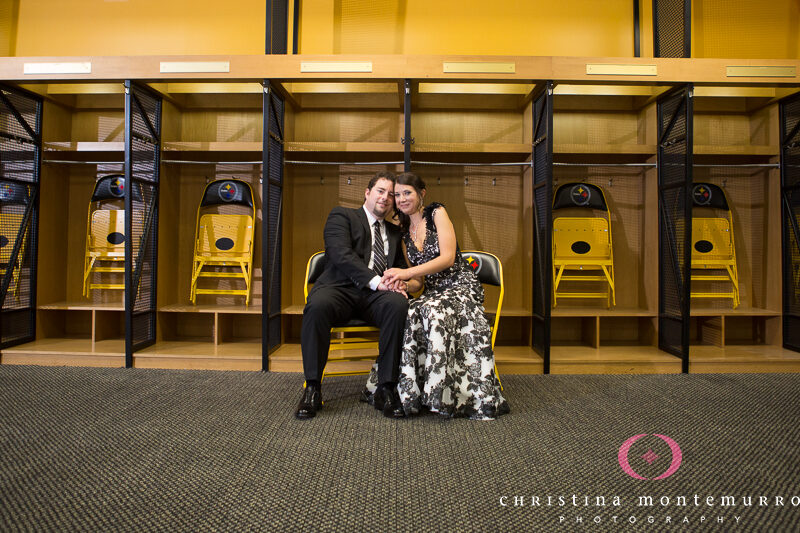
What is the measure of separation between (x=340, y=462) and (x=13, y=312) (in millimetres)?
3635

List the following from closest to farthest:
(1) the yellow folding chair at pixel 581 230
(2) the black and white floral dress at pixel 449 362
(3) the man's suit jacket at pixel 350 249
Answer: (2) the black and white floral dress at pixel 449 362
(3) the man's suit jacket at pixel 350 249
(1) the yellow folding chair at pixel 581 230

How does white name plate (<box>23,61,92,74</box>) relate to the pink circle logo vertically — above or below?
above

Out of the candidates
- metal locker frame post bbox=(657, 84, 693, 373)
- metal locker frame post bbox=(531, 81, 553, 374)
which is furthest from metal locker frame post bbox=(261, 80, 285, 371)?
metal locker frame post bbox=(657, 84, 693, 373)

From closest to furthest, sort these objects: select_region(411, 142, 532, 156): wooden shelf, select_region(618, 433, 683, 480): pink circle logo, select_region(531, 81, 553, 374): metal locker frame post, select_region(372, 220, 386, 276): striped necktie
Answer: select_region(618, 433, 683, 480): pink circle logo → select_region(372, 220, 386, 276): striped necktie → select_region(531, 81, 553, 374): metal locker frame post → select_region(411, 142, 532, 156): wooden shelf

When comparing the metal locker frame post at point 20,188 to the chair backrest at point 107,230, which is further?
the chair backrest at point 107,230

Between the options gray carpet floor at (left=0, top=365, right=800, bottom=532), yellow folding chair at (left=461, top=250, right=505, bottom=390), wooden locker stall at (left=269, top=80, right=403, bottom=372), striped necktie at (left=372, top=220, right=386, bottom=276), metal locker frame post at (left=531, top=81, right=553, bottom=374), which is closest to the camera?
gray carpet floor at (left=0, top=365, right=800, bottom=532)

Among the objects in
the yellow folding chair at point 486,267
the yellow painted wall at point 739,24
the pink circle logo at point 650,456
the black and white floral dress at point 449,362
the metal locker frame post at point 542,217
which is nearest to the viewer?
the pink circle logo at point 650,456

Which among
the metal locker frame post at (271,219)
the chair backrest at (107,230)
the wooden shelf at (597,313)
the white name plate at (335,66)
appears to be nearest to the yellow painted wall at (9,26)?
the chair backrest at (107,230)

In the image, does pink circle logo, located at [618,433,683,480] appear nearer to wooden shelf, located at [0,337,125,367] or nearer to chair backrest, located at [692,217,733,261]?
chair backrest, located at [692,217,733,261]

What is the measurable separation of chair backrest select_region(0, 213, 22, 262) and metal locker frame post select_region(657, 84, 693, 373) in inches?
223

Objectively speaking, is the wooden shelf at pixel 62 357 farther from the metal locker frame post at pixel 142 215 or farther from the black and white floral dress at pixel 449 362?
the black and white floral dress at pixel 449 362

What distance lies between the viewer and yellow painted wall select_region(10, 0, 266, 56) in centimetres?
435

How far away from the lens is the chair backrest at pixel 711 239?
160 inches

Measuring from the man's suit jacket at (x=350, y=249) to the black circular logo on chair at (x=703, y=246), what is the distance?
2962 mm
